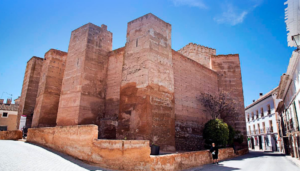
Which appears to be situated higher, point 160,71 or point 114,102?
point 160,71

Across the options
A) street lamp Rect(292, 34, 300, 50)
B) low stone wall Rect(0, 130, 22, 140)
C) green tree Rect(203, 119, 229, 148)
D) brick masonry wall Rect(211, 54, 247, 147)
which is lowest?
low stone wall Rect(0, 130, 22, 140)

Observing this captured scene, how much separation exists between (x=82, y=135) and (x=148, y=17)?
18.4 feet

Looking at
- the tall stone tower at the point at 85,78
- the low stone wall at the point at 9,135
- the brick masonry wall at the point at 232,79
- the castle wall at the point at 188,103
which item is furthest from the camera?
the brick masonry wall at the point at 232,79

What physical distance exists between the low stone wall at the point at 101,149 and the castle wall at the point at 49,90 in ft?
15.5

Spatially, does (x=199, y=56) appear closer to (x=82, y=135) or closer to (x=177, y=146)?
(x=177, y=146)

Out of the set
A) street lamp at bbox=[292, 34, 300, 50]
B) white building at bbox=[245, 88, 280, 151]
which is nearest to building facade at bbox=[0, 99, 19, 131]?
white building at bbox=[245, 88, 280, 151]

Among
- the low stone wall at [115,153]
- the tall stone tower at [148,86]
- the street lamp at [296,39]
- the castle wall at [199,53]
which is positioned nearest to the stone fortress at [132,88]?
the tall stone tower at [148,86]

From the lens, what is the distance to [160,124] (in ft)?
26.7

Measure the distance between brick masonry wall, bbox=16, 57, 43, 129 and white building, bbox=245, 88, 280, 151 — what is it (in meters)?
20.9

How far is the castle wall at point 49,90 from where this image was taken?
11.8m

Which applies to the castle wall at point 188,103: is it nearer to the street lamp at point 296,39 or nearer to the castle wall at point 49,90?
the street lamp at point 296,39

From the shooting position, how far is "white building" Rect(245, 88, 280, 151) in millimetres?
21953

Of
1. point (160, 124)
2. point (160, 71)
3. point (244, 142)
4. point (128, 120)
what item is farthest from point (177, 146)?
point (244, 142)

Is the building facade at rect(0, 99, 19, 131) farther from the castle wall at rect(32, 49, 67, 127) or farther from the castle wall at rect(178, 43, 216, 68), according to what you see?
the castle wall at rect(178, 43, 216, 68)
